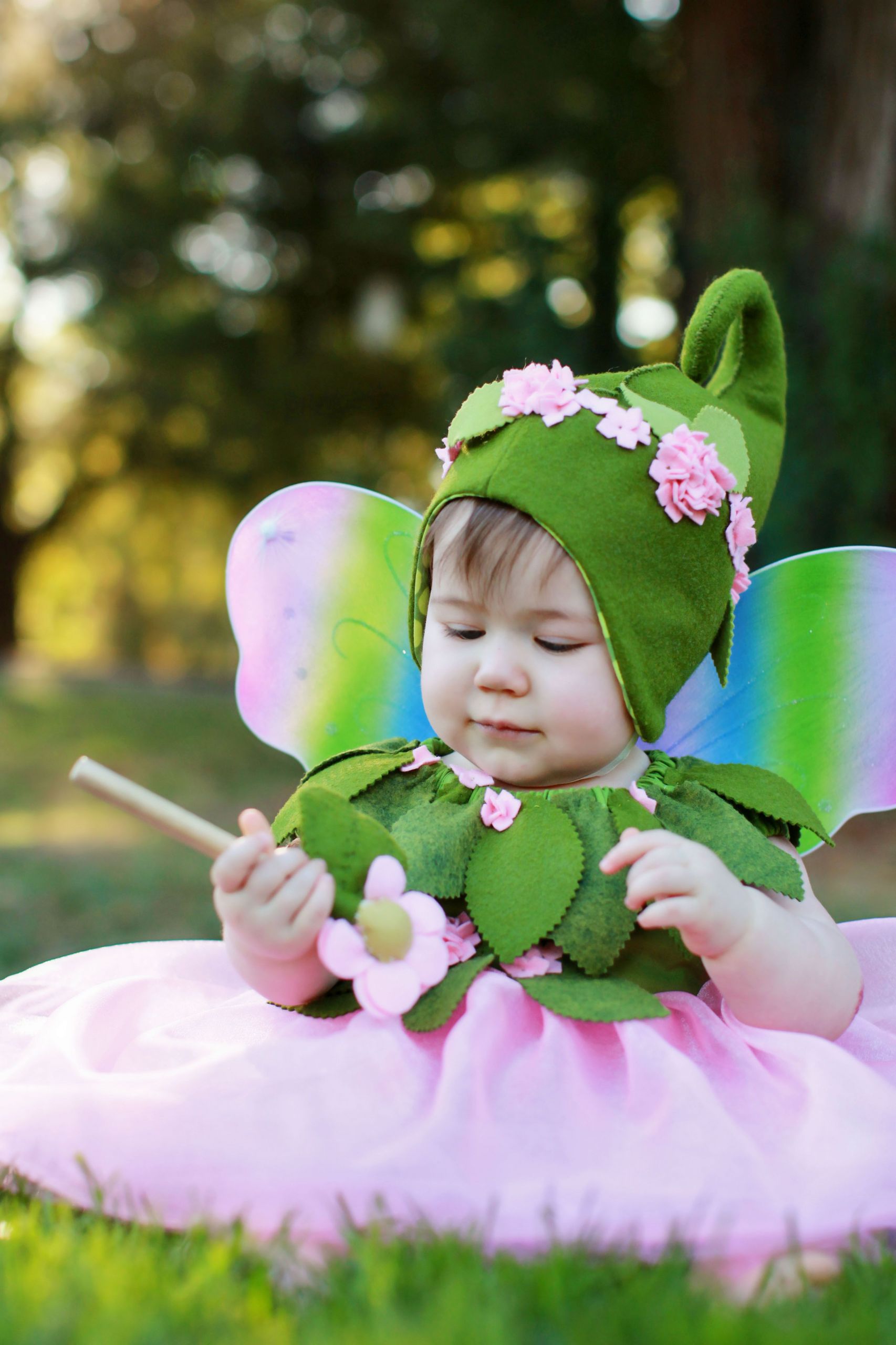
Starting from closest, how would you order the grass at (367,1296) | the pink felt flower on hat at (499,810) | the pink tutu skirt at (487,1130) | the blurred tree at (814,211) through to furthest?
the grass at (367,1296) → the pink tutu skirt at (487,1130) → the pink felt flower on hat at (499,810) → the blurred tree at (814,211)

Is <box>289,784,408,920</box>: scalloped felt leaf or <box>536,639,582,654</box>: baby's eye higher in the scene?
<box>536,639,582,654</box>: baby's eye

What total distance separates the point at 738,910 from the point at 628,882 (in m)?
0.15

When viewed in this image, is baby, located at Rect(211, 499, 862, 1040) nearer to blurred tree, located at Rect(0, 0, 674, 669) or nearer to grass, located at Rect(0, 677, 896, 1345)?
grass, located at Rect(0, 677, 896, 1345)

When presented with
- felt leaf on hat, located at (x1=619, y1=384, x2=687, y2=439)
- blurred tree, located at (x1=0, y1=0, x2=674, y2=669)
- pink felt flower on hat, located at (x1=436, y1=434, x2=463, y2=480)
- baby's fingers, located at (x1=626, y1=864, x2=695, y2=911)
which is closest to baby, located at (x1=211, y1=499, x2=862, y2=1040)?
baby's fingers, located at (x1=626, y1=864, x2=695, y2=911)

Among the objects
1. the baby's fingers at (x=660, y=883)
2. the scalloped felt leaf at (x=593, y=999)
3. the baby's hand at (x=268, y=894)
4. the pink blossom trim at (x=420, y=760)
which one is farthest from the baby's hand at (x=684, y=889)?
the pink blossom trim at (x=420, y=760)

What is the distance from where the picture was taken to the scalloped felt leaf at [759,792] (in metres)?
1.80

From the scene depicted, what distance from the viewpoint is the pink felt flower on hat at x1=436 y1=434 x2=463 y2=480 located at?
1.92 m

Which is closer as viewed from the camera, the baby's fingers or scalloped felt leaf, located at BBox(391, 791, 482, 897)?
the baby's fingers

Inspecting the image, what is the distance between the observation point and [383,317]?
11.2m

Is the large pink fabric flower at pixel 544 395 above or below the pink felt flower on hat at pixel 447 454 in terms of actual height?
above

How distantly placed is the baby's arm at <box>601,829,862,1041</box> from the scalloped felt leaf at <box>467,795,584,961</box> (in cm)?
12

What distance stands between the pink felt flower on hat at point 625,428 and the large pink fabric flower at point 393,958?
0.72 metres

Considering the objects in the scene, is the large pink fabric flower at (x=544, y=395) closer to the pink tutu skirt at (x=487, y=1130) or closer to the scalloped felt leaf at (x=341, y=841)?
the scalloped felt leaf at (x=341, y=841)

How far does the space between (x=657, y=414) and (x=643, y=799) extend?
0.59 metres
